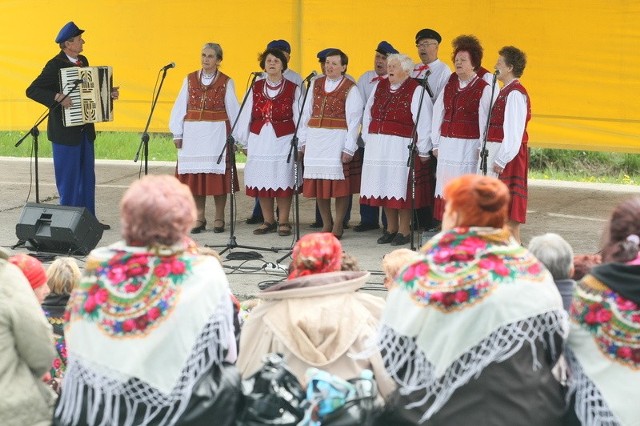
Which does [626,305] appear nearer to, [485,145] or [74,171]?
[485,145]

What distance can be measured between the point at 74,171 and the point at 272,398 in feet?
20.1

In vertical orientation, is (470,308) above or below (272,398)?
above

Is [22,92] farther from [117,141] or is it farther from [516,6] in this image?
[516,6]

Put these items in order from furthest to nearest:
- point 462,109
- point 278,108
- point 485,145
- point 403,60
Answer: point 278,108 < point 403,60 < point 462,109 < point 485,145

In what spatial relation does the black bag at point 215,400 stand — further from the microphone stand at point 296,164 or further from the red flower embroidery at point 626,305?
the microphone stand at point 296,164

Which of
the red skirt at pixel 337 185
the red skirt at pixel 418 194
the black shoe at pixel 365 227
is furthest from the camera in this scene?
the black shoe at pixel 365 227

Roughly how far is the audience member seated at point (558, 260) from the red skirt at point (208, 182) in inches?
212

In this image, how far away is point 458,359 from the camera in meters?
3.44

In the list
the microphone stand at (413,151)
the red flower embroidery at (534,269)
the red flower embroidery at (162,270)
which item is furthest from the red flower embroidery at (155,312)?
the microphone stand at (413,151)

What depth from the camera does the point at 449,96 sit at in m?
8.33

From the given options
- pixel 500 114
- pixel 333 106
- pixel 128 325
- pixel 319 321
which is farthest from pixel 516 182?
pixel 128 325

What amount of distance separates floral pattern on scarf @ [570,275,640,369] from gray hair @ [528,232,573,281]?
69 cm

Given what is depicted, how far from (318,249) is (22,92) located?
27.7ft

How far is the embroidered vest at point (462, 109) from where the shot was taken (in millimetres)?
8180
